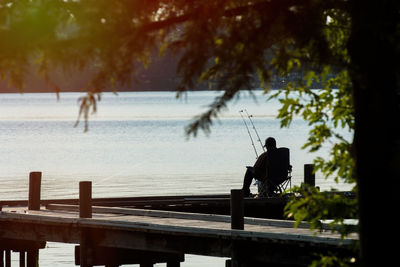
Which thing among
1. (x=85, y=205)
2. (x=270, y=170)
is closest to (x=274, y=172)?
(x=270, y=170)

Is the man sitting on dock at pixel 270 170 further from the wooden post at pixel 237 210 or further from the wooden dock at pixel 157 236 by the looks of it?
the wooden post at pixel 237 210

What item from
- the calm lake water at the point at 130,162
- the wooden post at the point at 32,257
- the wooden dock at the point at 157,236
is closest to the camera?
the wooden dock at the point at 157,236

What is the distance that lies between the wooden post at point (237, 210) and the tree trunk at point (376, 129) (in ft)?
19.7

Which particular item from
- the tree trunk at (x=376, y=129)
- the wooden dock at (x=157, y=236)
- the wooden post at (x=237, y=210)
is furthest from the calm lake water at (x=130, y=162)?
the tree trunk at (x=376, y=129)

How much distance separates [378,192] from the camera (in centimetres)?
650

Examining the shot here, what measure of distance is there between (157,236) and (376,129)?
676 centimetres

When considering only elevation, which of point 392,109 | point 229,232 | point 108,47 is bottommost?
point 229,232

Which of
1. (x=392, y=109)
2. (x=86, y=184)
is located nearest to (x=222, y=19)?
(x=392, y=109)

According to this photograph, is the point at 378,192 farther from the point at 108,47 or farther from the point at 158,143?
the point at 158,143

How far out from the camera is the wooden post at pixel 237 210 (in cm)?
1254

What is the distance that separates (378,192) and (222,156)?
51.6 meters

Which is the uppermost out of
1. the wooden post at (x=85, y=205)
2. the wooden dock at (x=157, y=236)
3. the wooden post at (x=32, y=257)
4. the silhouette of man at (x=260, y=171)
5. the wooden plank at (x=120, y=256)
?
the silhouette of man at (x=260, y=171)

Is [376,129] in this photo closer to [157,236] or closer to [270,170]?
[157,236]

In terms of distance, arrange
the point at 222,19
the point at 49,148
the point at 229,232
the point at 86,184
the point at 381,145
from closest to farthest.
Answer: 1. the point at 381,145
2. the point at 222,19
3. the point at 229,232
4. the point at 86,184
5. the point at 49,148
